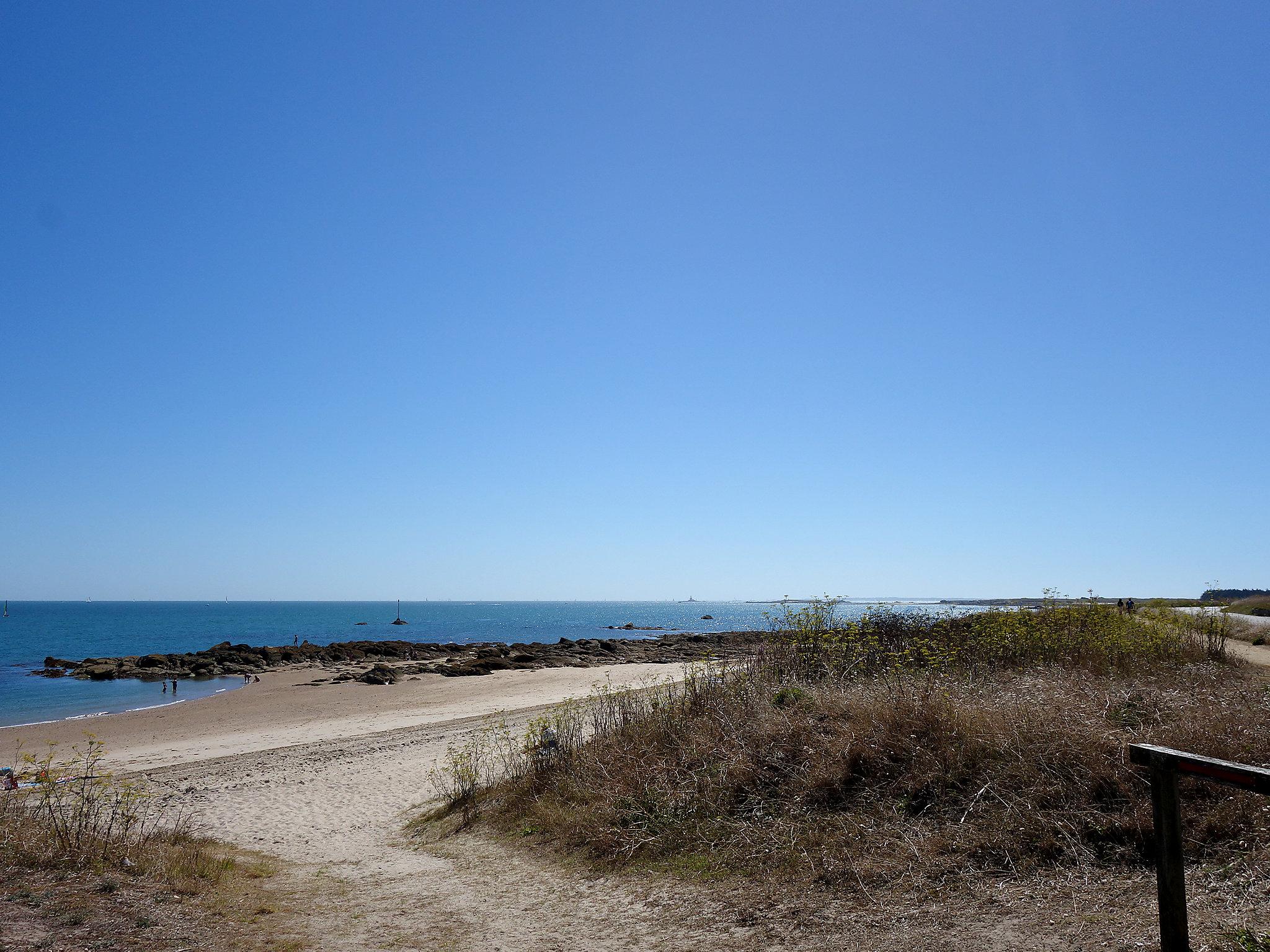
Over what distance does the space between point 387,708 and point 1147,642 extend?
24.8m

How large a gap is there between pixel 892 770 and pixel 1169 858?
3512mm

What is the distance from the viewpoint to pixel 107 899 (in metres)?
6.05

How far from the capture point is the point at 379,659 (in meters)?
50.1

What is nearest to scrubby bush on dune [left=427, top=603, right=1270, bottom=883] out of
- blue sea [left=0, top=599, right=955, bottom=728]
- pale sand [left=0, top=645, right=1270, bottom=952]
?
pale sand [left=0, top=645, right=1270, bottom=952]

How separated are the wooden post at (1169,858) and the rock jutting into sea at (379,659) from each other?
33.1 m

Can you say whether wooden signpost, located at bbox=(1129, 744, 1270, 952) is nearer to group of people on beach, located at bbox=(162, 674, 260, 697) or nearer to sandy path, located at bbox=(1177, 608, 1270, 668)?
sandy path, located at bbox=(1177, 608, 1270, 668)

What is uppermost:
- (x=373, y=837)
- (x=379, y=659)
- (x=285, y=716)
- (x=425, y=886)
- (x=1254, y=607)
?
(x=1254, y=607)

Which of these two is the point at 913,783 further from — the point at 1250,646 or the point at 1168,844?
the point at 1250,646

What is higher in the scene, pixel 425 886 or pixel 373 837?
pixel 425 886

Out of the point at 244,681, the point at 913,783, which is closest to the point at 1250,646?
the point at 913,783

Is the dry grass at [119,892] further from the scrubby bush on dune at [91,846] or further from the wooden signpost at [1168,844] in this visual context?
the wooden signpost at [1168,844]

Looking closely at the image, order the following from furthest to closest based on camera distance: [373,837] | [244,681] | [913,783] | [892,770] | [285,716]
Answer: [244,681] < [285,716] < [373,837] < [892,770] < [913,783]

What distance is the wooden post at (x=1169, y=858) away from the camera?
414 centimetres

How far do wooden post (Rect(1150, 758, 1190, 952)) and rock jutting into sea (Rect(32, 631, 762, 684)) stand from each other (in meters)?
33.1
